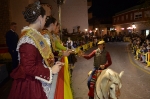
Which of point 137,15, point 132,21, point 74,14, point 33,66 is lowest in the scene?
point 33,66

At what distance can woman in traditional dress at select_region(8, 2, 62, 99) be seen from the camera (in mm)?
1952

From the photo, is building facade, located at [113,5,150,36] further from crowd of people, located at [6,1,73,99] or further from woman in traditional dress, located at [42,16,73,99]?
crowd of people, located at [6,1,73,99]

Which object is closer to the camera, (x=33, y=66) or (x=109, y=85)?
(x=33, y=66)

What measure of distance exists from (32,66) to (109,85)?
228 centimetres

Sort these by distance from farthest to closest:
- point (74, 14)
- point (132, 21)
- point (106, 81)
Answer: point (132, 21) → point (74, 14) → point (106, 81)

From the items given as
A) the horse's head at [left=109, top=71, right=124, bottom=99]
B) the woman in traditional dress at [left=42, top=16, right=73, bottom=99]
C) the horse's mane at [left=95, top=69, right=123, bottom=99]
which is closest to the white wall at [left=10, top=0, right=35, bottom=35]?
the woman in traditional dress at [left=42, top=16, right=73, bottom=99]

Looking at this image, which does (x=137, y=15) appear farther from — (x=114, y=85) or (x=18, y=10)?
(x=114, y=85)

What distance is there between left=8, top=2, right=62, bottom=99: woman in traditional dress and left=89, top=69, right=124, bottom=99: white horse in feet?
6.08

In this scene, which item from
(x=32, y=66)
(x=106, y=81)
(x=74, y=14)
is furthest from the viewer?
(x=74, y=14)

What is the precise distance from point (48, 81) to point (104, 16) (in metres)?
71.9

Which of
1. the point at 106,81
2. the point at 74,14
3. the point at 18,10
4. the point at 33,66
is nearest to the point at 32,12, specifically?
the point at 33,66

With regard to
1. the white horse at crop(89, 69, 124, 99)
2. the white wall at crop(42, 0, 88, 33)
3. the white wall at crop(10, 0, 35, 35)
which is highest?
the white wall at crop(42, 0, 88, 33)

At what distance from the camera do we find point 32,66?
1.93 metres

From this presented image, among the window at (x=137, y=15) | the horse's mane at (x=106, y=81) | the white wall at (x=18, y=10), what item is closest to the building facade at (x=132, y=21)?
the window at (x=137, y=15)
